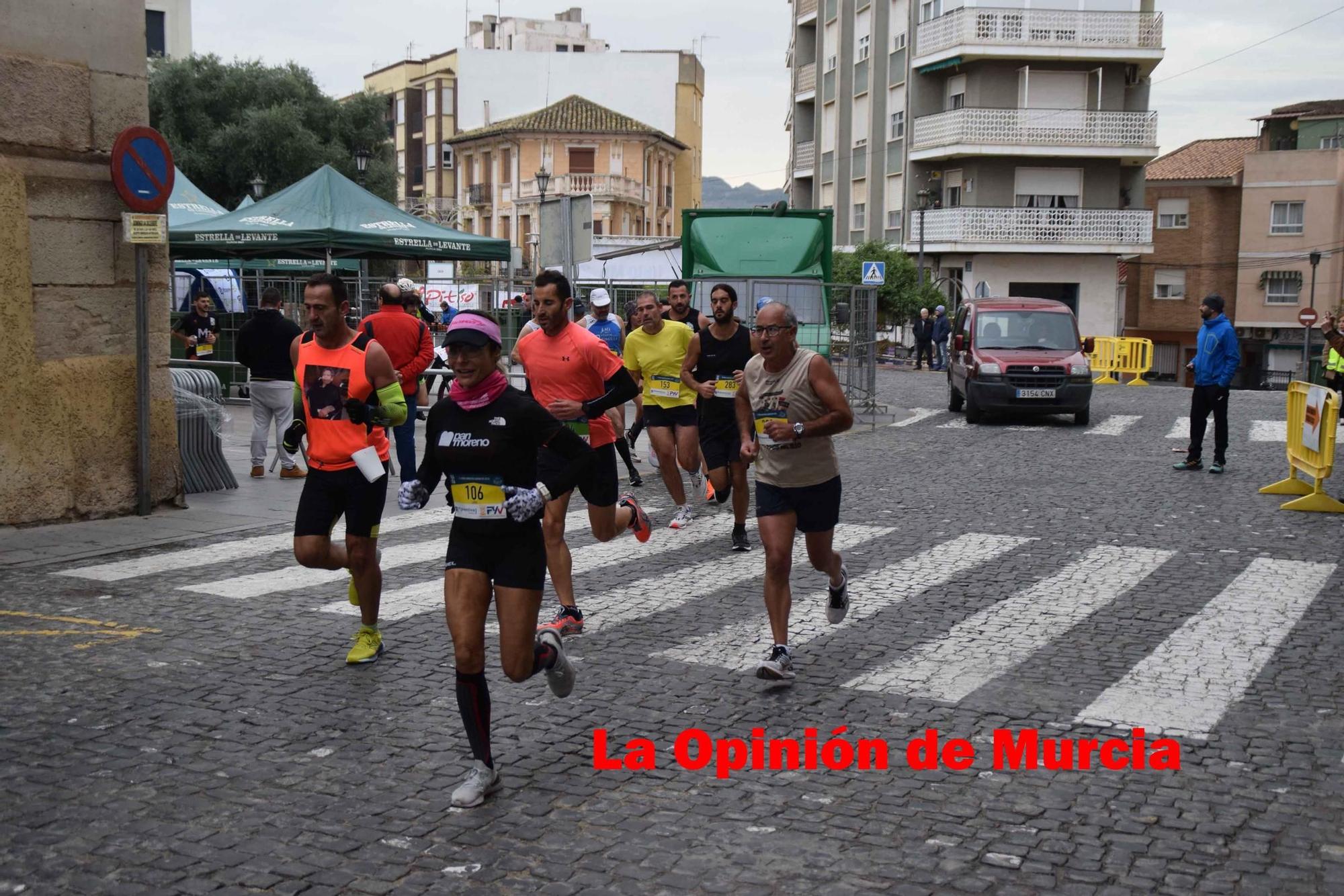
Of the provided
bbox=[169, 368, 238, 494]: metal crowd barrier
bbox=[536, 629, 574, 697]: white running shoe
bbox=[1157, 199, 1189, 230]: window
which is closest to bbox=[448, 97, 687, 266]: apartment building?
bbox=[1157, 199, 1189, 230]: window

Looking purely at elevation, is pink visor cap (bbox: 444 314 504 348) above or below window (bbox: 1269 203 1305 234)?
below

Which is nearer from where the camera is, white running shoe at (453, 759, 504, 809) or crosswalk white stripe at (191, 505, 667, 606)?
white running shoe at (453, 759, 504, 809)

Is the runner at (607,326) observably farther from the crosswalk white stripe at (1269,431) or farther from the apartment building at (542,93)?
the apartment building at (542,93)

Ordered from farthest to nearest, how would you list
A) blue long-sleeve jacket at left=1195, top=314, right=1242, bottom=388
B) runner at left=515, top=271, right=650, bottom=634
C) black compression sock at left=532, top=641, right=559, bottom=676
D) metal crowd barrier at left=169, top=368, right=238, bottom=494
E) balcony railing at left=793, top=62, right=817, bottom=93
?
balcony railing at left=793, top=62, right=817, bottom=93 → blue long-sleeve jacket at left=1195, top=314, right=1242, bottom=388 → metal crowd barrier at left=169, top=368, right=238, bottom=494 → runner at left=515, top=271, right=650, bottom=634 → black compression sock at left=532, top=641, right=559, bottom=676

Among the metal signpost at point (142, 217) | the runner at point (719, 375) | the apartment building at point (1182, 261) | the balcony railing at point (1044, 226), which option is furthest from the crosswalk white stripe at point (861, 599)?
the apartment building at point (1182, 261)

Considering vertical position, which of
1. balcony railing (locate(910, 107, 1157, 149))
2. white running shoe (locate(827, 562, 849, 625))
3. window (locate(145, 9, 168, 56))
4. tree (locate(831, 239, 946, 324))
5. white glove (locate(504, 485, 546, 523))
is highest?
window (locate(145, 9, 168, 56))

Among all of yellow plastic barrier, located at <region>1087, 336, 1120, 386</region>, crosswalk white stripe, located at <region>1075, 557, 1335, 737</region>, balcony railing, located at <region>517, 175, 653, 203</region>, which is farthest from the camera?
balcony railing, located at <region>517, 175, 653, 203</region>

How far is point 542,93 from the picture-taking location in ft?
279

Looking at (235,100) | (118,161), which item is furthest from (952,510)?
(235,100)

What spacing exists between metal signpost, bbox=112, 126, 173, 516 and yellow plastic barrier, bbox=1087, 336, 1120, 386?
982 inches

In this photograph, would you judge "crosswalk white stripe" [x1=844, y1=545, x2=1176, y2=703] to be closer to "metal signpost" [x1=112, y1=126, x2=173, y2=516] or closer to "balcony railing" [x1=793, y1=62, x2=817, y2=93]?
"metal signpost" [x1=112, y1=126, x2=173, y2=516]

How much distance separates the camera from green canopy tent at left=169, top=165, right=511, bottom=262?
1933 centimetres

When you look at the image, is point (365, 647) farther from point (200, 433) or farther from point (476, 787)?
point (200, 433)

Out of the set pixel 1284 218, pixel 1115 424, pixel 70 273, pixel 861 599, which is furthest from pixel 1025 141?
pixel 861 599
